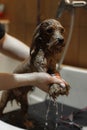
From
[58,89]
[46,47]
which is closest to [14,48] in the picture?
[46,47]

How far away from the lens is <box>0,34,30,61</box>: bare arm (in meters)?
1.06

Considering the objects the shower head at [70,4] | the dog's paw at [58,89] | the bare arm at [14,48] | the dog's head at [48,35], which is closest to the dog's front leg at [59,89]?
the dog's paw at [58,89]

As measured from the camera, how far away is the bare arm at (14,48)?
1064 millimetres

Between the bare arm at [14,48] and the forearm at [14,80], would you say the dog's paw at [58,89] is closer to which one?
the forearm at [14,80]

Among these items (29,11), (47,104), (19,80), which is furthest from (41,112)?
(29,11)

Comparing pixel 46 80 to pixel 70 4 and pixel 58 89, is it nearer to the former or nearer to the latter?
pixel 58 89

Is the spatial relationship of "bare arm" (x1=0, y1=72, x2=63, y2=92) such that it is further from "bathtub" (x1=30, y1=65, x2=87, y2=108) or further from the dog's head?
"bathtub" (x1=30, y1=65, x2=87, y2=108)

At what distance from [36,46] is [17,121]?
358 millimetres

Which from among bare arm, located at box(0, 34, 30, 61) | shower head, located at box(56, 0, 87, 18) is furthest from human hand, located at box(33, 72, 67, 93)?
shower head, located at box(56, 0, 87, 18)

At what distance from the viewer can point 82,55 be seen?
4.80ft

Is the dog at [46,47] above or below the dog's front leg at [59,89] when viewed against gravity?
above

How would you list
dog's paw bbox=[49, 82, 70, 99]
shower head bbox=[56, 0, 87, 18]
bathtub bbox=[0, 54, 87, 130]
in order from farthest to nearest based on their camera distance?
bathtub bbox=[0, 54, 87, 130]
shower head bbox=[56, 0, 87, 18]
dog's paw bbox=[49, 82, 70, 99]

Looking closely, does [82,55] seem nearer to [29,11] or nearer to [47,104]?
[47,104]

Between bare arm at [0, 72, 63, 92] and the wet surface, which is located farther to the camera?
the wet surface
